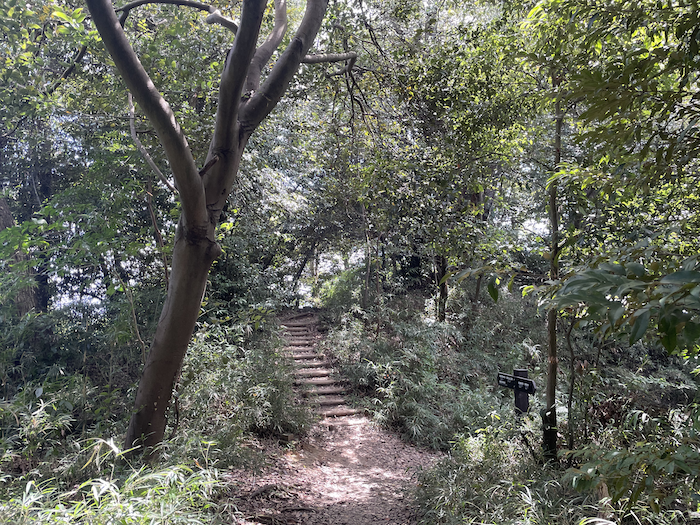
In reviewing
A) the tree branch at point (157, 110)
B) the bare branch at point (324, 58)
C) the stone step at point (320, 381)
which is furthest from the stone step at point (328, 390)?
the bare branch at point (324, 58)

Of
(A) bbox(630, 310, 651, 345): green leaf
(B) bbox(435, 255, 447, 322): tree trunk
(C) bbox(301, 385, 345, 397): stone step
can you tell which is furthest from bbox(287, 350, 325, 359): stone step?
(A) bbox(630, 310, 651, 345): green leaf

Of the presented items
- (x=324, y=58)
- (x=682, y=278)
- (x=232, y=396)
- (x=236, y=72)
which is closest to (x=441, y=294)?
(x=232, y=396)

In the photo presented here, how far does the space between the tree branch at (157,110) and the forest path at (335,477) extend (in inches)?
97.6

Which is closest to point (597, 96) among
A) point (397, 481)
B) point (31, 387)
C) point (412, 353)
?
point (397, 481)

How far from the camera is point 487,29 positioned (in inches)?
180

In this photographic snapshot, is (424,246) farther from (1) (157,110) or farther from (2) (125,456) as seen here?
(2) (125,456)

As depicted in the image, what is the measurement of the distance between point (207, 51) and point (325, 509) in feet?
19.6

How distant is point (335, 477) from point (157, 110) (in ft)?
13.7

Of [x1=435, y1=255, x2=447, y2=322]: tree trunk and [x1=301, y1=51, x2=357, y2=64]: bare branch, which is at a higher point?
[x1=301, y1=51, x2=357, y2=64]: bare branch

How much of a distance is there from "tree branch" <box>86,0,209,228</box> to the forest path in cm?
248

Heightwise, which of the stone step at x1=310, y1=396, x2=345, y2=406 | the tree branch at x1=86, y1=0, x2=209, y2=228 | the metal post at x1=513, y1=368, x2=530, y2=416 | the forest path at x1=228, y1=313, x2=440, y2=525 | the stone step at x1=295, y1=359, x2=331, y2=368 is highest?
the tree branch at x1=86, y1=0, x2=209, y2=228

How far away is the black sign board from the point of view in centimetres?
408

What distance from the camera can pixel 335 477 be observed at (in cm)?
478

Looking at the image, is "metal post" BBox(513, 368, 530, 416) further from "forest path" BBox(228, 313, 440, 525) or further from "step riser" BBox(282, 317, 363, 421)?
"step riser" BBox(282, 317, 363, 421)
